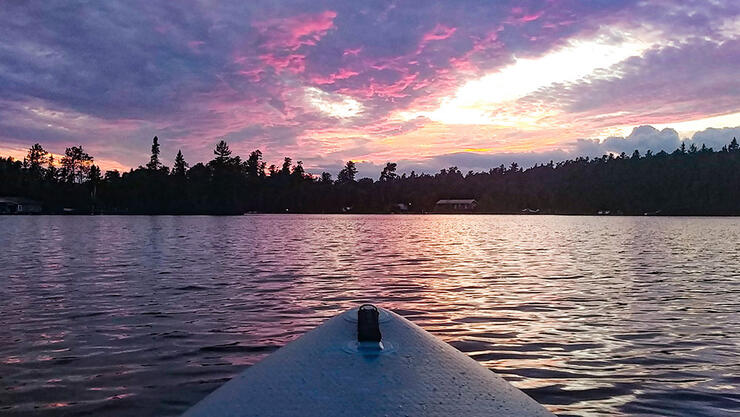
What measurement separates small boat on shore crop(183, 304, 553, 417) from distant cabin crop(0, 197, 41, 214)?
172m

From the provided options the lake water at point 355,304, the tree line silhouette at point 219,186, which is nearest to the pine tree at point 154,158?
the tree line silhouette at point 219,186

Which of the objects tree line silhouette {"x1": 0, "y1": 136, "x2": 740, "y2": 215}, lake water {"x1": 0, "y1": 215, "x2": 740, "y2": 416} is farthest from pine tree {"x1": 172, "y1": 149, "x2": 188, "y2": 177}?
lake water {"x1": 0, "y1": 215, "x2": 740, "y2": 416}

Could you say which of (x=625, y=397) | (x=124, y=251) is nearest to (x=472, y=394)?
(x=625, y=397)

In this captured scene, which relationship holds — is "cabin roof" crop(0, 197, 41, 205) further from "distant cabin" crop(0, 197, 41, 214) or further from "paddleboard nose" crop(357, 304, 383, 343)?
"paddleboard nose" crop(357, 304, 383, 343)

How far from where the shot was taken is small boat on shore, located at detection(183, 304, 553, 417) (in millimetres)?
3057

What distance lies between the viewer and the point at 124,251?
31.8m

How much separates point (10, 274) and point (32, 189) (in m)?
166

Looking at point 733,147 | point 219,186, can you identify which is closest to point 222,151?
point 219,186

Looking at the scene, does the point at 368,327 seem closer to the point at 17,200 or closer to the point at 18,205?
the point at 18,205

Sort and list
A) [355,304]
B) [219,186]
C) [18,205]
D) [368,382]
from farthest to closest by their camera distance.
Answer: [219,186] → [18,205] → [355,304] → [368,382]

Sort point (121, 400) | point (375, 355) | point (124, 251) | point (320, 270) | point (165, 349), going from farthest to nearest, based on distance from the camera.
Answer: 1. point (124, 251)
2. point (320, 270)
3. point (165, 349)
4. point (121, 400)
5. point (375, 355)

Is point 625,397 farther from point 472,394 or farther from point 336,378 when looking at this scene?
point 336,378

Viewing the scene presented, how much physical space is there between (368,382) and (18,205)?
176 metres

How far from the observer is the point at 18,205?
152m
